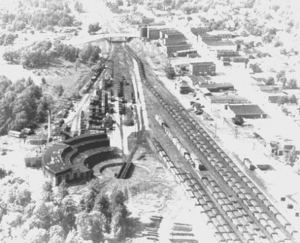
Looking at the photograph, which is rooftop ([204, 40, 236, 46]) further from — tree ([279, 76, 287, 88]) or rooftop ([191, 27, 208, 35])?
tree ([279, 76, 287, 88])

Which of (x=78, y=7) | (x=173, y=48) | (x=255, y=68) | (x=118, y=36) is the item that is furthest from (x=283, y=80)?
(x=78, y=7)

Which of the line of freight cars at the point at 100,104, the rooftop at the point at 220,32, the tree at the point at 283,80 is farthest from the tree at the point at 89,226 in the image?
the rooftop at the point at 220,32

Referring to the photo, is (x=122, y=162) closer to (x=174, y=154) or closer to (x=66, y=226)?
(x=174, y=154)

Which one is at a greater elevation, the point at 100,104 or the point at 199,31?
the point at 199,31

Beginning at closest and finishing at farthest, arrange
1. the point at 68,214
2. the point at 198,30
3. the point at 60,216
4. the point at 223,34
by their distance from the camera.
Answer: the point at 60,216 → the point at 68,214 → the point at 223,34 → the point at 198,30

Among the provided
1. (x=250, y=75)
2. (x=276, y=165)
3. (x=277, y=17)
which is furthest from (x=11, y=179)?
(x=277, y=17)

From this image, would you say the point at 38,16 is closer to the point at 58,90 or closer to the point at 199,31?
the point at 199,31

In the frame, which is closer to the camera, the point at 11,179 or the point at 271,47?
the point at 11,179
